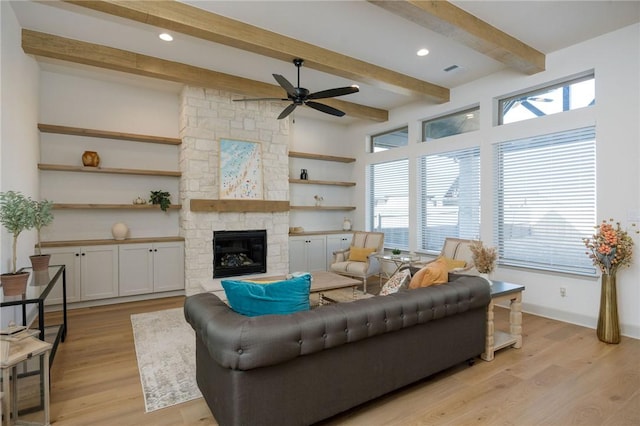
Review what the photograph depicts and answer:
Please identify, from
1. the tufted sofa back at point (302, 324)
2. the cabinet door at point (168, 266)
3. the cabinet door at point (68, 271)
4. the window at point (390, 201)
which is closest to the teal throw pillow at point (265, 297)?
the tufted sofa back at point (302, 324)

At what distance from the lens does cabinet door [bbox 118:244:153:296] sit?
4.77 m

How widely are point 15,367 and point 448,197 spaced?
539cm

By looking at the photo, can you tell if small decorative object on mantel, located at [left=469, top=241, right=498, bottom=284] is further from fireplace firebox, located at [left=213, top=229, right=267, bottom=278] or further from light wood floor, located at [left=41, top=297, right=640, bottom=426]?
fireplace firebox, located at [left=213, top=229, right=267, bottom=278]

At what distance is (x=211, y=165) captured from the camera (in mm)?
5336

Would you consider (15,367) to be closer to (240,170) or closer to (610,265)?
(240,170)

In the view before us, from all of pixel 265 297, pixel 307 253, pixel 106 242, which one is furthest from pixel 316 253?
pixel 265 297

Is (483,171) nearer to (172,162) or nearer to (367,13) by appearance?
(367,13)

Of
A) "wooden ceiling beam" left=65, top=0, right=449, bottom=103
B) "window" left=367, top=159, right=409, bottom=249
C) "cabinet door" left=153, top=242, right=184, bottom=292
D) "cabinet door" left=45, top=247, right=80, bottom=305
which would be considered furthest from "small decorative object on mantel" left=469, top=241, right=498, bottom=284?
"cabinet door" left=45, top=247, right=80, bottom=305

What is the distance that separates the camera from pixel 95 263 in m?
4.59

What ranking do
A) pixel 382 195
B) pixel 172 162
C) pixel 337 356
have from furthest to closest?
1. pixel 382 195
2. pixel 172 162
3. pixel 337 356

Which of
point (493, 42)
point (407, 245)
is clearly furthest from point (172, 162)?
point (493, 42)

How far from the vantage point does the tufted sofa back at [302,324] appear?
1688 millimetres

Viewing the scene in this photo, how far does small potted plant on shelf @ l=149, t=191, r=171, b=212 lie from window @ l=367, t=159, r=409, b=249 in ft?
13.0

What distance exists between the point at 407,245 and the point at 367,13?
13.4 feet
